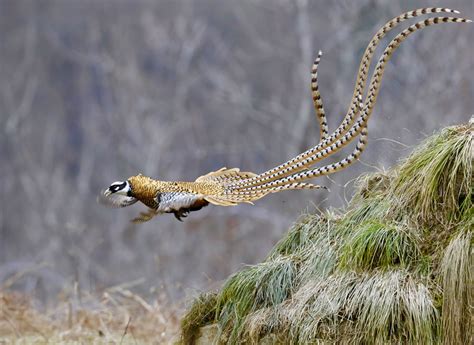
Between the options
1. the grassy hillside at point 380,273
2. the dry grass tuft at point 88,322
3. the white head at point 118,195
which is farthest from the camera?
the dry grass tuft at point 88,322

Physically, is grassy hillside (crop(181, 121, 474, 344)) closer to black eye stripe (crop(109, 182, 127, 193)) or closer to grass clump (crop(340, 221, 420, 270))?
grass clump (crop(340, 221, 420, 270))

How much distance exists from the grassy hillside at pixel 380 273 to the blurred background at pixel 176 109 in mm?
9705

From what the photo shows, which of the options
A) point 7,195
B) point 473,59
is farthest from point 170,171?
point 473,59

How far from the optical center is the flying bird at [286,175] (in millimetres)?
5305

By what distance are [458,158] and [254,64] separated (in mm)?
16219

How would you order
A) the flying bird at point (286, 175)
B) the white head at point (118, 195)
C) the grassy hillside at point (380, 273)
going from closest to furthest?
the grassy hillside at point (380, 273), the flying bird at point (286, 175), the white head at point (118, 195)

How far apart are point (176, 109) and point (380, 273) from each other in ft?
52.7

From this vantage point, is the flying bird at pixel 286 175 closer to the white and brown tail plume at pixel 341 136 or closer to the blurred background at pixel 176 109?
the white and brown tail plume at pixel 341 136

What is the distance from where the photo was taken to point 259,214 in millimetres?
17797

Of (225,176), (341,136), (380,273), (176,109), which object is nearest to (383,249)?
(380,273)

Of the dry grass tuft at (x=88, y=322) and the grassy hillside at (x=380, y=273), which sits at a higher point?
the dry grass tuft at (x=88, y=322)

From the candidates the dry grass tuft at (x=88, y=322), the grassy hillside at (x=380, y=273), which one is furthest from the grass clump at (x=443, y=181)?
the dry grass tuft at (x=88, y=322)

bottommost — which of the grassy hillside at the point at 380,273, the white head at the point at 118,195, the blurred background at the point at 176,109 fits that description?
the grassy hillside at the point at 380,273

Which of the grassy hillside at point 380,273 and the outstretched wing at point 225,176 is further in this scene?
the outstretched wing at point 225,176
